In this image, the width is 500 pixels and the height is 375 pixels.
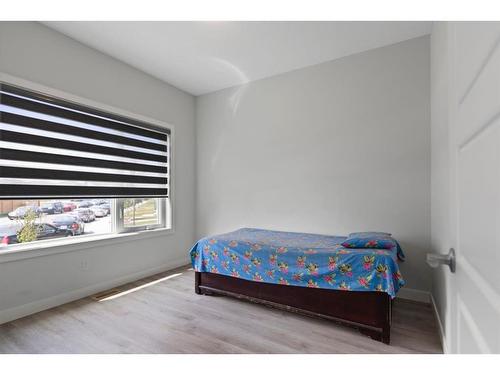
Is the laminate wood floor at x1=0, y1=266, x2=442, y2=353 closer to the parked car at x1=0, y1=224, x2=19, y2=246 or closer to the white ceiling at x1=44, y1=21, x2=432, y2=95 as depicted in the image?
A: the parked car at x1=0, y1=224, x2=19, y2=246

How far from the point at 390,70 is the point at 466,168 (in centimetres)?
259

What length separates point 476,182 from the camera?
1.96 feet

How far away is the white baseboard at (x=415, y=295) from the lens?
2.55m

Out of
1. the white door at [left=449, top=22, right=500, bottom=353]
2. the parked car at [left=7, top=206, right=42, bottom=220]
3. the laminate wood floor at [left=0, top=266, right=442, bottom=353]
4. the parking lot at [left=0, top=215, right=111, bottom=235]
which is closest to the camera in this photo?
the white door at [left=449, top=22, right=500, bottom=353]

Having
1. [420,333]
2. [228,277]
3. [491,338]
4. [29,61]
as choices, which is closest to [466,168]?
[491,338]

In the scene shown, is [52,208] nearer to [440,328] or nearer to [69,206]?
[69,206]

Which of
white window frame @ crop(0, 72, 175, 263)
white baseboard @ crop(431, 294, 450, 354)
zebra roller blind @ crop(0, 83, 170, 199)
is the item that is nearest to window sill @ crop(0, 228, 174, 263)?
white window frame @ crop(0, 72, 175, 263)

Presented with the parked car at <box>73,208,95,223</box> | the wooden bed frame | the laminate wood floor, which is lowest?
the laminate wood floor

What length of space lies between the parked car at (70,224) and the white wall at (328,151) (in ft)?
5.60

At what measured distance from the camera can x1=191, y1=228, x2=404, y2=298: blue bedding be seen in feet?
6.33

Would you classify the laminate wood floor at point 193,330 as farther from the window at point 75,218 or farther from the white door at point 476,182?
the white door at point 476,182

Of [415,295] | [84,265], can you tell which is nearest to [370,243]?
[415,295]

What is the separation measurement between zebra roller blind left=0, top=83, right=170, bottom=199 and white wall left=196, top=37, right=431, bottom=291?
102 centimetres

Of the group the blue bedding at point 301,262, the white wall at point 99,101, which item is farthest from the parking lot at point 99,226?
the blue bedding at point 301,262
